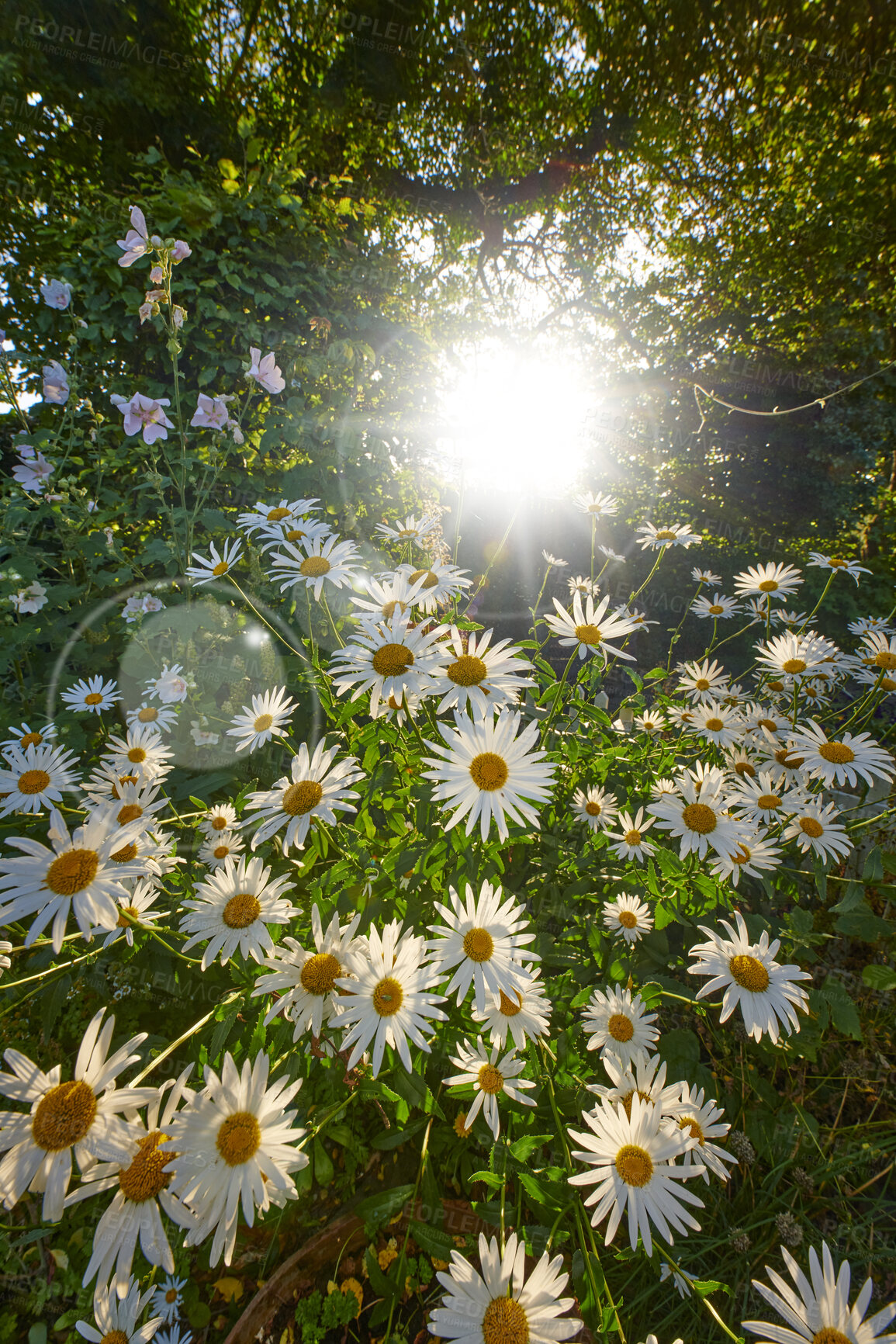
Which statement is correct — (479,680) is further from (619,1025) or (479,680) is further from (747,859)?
(747,859)

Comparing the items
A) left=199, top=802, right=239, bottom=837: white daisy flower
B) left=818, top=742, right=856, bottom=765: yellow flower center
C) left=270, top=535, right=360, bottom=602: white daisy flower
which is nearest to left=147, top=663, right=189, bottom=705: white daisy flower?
left=199, top=802, right=239, bottom=837: white daisy flower

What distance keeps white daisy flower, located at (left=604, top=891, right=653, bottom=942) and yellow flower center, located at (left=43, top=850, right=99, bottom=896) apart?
4.85ft

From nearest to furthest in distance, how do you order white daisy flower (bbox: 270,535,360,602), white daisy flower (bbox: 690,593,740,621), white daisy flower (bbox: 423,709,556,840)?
white daisy flower (bbox: 423,709,556,840)
white daisy flower (bbox: 270,535,360,602)
white daisy flower (bbox: 690,593,740,621)

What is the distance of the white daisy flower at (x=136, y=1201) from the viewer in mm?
926

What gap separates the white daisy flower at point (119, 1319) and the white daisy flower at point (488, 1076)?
67cm

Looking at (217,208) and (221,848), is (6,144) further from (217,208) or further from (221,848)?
(221,848)

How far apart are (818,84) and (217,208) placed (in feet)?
35.2

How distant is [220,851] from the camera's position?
1.82 m

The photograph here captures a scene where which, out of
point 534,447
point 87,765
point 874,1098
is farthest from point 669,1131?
point 534,447

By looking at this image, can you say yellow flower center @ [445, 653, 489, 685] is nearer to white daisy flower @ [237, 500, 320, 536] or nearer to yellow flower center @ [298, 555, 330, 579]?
yellow flower center @ [298, 555, 330, 579]

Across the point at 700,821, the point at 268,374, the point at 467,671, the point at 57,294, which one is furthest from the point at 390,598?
the point at 57,294

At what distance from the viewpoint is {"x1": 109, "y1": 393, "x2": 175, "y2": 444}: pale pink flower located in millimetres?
2738

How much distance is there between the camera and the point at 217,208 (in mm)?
3279

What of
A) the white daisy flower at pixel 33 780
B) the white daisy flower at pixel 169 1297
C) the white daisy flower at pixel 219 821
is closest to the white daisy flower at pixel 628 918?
the white daisy flower at pixel 219 821
